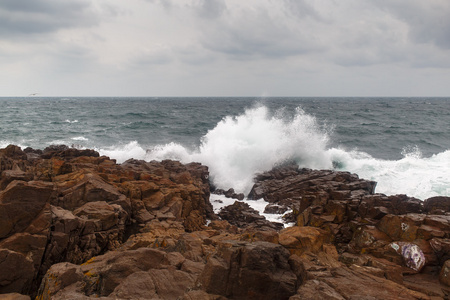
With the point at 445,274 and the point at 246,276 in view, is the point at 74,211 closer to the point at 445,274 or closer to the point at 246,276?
the point at 246,276

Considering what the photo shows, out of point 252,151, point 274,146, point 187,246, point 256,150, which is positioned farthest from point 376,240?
point 274,146

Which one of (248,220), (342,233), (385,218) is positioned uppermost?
(385,218)

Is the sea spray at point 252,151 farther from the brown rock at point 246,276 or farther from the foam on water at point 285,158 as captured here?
the brown rock at point 246,276

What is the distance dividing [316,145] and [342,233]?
16.0 metres

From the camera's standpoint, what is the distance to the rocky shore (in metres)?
5.73

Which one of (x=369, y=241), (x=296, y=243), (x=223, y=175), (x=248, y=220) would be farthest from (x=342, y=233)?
(x=223, y=175)

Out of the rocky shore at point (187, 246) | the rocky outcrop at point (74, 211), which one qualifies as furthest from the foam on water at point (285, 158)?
the rocky shore at point (187, 246)

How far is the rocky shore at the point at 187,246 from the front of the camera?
5730 mm

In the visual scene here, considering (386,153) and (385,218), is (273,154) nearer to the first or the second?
(386,153)

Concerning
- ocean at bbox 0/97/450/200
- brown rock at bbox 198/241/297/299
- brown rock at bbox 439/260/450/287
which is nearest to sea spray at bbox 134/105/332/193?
ocean at bbox 0/97/450/200

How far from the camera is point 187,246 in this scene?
795 cm

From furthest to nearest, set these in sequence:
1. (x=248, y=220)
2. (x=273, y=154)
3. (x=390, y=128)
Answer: (x=390, y=128), (x=273, y=154), (x=248, y=220)

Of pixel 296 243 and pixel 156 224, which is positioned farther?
pixel 156 224

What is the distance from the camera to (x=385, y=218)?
941 cm
